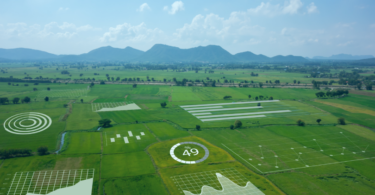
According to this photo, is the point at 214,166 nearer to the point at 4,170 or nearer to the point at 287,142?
the point at 287,142

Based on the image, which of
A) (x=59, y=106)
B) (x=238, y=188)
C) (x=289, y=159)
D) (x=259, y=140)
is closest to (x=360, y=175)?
(x=289, y=159)

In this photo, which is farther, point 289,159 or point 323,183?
point 289,159

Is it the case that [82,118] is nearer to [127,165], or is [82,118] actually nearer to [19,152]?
[19,152]

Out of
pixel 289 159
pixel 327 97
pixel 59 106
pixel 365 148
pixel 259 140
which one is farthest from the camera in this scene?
pixel 327 97

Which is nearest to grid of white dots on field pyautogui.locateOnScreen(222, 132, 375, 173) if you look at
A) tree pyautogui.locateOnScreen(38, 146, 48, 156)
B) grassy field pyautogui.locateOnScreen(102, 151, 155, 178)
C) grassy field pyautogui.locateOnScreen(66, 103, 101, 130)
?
grassy field pyautogui.locateOnScreen(102, 151, 155, 178)
